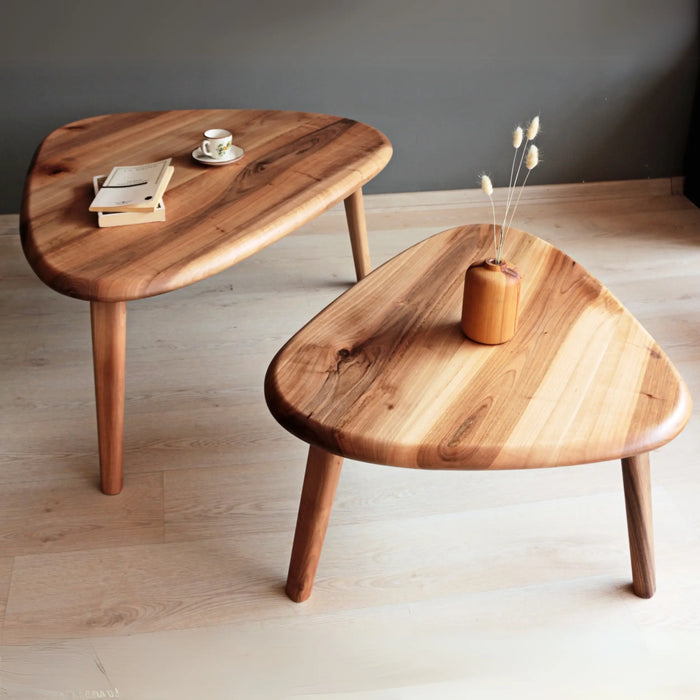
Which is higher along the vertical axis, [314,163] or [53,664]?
[314,163]

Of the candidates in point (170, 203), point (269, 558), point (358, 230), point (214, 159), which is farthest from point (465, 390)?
point (358, 230)

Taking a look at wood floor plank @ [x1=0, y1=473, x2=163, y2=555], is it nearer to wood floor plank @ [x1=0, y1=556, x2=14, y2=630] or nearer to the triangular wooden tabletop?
wood floor plank @ [x1=0, y1=556, x2=14, y2=630]

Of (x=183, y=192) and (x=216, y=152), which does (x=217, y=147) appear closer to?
(x=216, y=152)

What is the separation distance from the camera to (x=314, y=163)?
179cm

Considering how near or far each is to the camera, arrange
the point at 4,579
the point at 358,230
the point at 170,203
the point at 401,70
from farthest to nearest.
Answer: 1. the point at 401,70
2. the point at 358,230
3. the point at 170,203
4. the point at 4,579

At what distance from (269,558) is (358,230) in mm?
993

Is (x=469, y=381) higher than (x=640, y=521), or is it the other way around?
(x=469, y=381)

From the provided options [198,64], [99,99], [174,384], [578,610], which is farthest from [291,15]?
[578,610]

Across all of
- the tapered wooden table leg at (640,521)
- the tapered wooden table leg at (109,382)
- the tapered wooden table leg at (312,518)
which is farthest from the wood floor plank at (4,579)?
the tapered wooden table leg at (640,521)

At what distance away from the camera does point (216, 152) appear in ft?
5.86

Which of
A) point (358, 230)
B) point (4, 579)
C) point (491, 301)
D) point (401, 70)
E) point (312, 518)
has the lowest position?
point (4, 579)

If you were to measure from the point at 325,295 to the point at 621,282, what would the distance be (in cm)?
84

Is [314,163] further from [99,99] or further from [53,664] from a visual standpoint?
[53,664]

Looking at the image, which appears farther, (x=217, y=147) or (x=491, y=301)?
(x=217, y=147)
